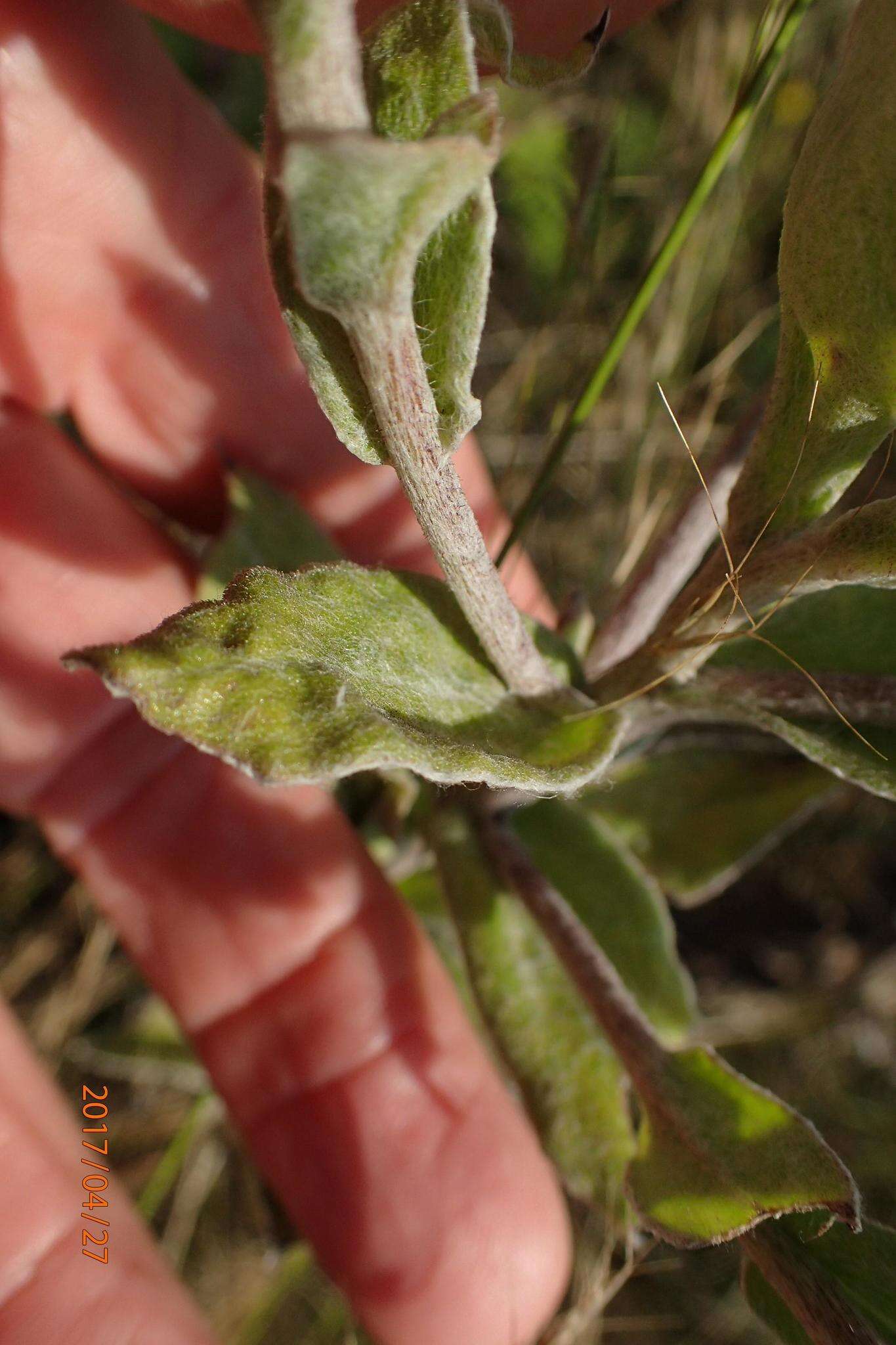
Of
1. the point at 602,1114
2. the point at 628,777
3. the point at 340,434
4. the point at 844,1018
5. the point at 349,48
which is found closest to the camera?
the point at 349,48

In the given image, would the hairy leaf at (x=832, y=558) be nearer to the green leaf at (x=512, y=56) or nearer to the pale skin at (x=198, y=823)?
the green leaf at (x=512, y=56)

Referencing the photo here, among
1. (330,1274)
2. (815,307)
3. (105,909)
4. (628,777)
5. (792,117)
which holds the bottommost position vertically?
(330,1274)

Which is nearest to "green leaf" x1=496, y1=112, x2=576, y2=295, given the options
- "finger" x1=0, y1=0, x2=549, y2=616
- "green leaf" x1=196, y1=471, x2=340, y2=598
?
"finger" x1=0, y1=0, x2=549, y2=616

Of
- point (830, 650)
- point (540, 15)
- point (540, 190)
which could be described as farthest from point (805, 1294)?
point (540, 190)

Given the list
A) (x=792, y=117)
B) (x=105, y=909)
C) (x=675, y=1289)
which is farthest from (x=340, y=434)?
(x=675, y=1289)

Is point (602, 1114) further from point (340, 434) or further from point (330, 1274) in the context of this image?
point (340, 434)
